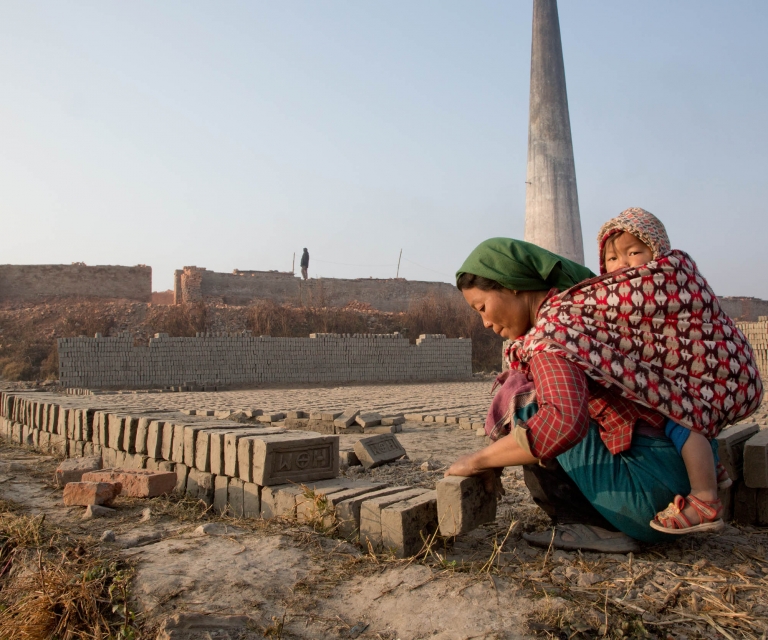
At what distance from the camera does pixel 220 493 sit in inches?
165

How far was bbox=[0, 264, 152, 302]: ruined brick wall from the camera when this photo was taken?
30.5 m

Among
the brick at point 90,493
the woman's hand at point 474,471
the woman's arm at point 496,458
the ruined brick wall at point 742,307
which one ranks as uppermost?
the ruined brick wall at point 742,307

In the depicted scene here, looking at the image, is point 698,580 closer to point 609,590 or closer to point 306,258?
point 609,590

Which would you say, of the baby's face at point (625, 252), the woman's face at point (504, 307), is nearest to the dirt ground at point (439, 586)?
the woman's face at point (504, 307)

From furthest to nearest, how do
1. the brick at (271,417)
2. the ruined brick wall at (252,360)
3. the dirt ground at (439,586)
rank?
the ruined brick wall at (252,360) < the brick at (271,417) < the dirt ground at (439,586)

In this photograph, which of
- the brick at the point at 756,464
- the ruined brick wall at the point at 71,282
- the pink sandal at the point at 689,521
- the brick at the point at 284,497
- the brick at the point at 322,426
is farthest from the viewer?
the ruined brick wall at the point at 71,282

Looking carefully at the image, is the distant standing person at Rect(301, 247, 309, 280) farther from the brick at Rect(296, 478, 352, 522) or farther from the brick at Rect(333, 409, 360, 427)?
the brick at Rect(296, 478, 352, 522)

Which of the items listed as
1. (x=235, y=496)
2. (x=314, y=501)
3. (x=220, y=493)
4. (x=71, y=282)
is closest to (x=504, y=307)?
(x=314, y=501)

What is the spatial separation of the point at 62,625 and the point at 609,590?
6.42 ft

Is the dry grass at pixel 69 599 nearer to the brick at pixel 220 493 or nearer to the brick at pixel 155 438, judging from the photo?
the brick at pixel 220 493

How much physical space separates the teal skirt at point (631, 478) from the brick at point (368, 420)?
563 centimetres

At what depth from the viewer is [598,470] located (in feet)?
8.18

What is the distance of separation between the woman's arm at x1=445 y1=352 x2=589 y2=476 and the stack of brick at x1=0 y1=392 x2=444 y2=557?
2.40 ft

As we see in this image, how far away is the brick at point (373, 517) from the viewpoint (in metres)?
2.94
